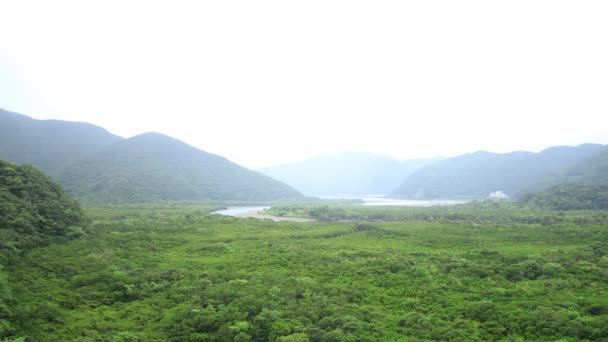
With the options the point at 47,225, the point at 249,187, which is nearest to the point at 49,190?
the point at 47,225

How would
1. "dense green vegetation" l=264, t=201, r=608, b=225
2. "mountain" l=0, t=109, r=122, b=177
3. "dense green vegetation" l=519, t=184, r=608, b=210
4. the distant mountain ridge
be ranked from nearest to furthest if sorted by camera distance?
1. "dense green vegetation" l=264, t=201, r=608, b=225
2. "dense green vegetation" l=519, t=184, r=608, b=210
3. the distant mountain ridge
4. "mountain" l=0, t=109, r=122, b=177

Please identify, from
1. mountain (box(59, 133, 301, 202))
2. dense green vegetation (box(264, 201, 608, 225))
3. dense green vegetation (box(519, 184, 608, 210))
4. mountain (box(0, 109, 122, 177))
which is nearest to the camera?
dense green vegetation (box(264, 201, 608, 225))

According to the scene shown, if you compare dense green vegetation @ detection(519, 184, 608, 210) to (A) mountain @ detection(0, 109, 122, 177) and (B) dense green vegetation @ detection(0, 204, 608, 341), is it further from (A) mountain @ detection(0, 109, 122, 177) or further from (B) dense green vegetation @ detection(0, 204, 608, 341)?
(A) mountain @ detection(0, 109, 122, 177)

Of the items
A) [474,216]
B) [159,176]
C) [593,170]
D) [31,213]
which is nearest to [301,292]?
[31,213]

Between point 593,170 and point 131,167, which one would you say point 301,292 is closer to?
point 131,167

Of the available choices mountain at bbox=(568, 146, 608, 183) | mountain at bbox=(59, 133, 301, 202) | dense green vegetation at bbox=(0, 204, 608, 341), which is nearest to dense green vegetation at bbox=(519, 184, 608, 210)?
mountain at bbox=(568, 146, 608, 183)

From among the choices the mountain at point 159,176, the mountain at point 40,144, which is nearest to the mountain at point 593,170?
the mountain at point 159,176
